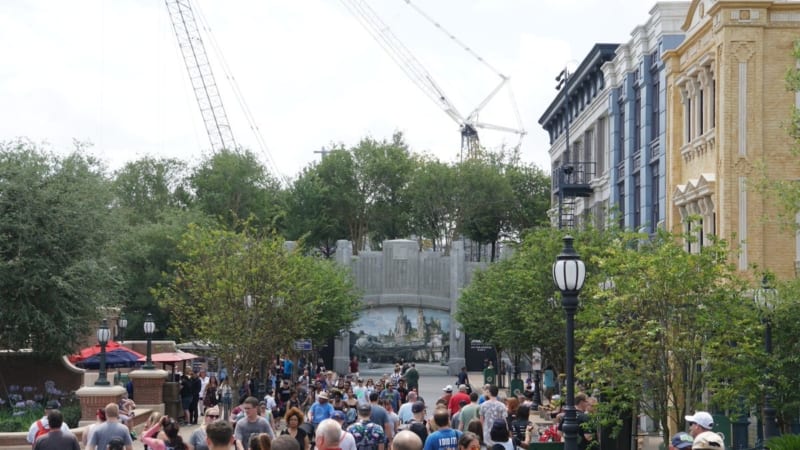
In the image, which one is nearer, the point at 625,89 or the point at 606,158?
the point at 625,89

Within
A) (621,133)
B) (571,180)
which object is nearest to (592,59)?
(621,133)

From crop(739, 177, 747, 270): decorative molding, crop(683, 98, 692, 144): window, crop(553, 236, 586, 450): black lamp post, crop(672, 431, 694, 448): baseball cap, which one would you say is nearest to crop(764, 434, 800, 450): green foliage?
crop(553, 236, 586, 450): black lamp post

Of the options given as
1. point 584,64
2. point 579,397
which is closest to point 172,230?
point 584,64

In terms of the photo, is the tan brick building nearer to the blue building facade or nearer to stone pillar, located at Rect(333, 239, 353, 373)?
the blue building facade

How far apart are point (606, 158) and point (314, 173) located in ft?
177

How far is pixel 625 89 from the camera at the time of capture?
4241 centimetres

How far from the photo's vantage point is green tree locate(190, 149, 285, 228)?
94688mm

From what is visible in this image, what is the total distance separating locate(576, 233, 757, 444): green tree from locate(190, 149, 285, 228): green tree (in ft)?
240

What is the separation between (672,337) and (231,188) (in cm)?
7619

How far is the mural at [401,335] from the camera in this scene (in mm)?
76625

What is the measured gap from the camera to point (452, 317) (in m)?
75.8

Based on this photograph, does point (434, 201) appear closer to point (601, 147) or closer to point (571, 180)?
point (571, 180)

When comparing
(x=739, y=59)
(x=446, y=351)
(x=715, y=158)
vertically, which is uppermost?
(x=739, y=59)

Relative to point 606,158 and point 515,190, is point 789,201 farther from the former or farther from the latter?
point 515,190
